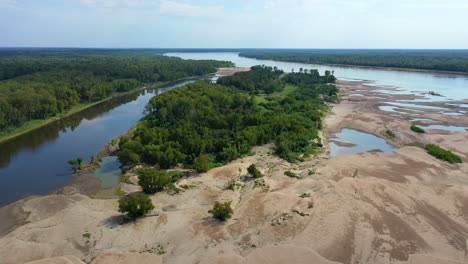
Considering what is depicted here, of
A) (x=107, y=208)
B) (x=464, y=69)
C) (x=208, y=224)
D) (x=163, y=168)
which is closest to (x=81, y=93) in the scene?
(x=163, y=168)

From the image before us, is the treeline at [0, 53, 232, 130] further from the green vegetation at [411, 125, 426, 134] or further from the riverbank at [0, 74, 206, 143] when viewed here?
the green vegetation at [411, 125, 426, 134]

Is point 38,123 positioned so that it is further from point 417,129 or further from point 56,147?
point 417,129

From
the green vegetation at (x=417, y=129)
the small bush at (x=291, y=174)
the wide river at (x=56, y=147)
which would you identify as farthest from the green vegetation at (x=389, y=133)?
the wide river at (x=56, y=147)

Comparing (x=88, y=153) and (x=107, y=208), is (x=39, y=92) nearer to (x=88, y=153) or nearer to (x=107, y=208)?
(x=88, y=153)

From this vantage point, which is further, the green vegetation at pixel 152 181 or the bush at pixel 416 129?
the bush at pixel 416 129

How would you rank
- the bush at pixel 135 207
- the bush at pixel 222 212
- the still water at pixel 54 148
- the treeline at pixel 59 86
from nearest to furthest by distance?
1. the bush at pixel 222 212
2. the bush at pixel 135 207
3. the still water at pixel 54 148
4. the treeline at pixel 59 86

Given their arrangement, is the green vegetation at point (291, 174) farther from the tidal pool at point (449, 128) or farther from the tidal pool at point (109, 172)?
the tidal pool at point (449, 128)

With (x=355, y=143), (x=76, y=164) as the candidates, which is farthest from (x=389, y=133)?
(x=76, y=164)
